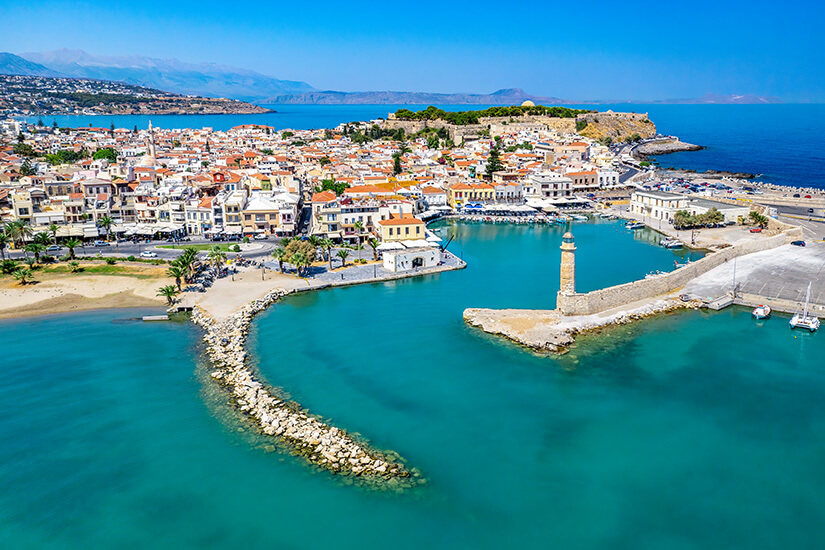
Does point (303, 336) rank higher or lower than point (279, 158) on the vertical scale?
lower

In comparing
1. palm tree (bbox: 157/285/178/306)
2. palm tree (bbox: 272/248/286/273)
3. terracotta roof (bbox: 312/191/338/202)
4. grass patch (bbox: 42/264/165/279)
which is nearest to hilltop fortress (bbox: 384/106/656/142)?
terracotta roof (bbox: 312/191/338/202)

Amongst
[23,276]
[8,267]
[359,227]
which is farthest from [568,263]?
[8,267]

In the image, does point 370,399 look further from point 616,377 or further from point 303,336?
point 616,377

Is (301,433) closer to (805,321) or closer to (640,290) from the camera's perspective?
(640,290)

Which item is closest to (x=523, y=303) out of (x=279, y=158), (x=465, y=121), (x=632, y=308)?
(x=632, y=308)

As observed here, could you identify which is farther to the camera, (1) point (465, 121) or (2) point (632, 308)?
(1) point (465, 121)

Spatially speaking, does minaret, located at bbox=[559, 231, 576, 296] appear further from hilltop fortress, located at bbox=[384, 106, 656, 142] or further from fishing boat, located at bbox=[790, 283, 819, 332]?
hilltop fortress, located at bbox=[384, 106, 656, 142]

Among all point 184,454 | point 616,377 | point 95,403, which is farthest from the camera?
point 616,377
